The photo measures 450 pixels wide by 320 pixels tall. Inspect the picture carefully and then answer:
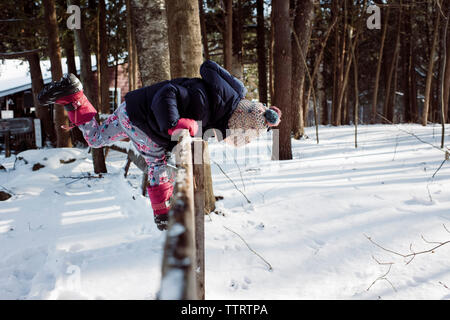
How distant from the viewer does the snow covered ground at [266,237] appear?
2143 millimetres

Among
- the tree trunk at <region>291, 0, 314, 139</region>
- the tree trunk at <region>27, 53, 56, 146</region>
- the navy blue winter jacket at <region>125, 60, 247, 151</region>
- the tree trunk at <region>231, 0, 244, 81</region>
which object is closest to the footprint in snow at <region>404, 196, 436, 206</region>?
the navy blue winter jacket at <region>125, 60, 247, 151</region>

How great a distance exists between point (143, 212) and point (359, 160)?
12.4ft

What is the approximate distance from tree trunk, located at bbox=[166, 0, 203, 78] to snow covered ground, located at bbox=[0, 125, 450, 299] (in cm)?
167

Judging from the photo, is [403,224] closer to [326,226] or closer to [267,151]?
[326,226]

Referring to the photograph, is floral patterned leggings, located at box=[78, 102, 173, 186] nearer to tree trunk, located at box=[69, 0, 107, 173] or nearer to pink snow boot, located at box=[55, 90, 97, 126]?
pink snow boot, located at box=[55, 90, 97, 126]

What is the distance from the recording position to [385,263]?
2297 millimetres

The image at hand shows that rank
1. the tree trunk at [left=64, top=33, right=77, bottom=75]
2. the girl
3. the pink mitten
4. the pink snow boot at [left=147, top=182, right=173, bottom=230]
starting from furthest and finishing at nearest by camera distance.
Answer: the tree trunk at [left=64, top=33, right=77, bottom=75] < the pink snow boot at [left=147, top=182, right=173, bottom=230] < the girl < the pink mitten

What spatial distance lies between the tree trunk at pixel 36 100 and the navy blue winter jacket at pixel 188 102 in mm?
10262

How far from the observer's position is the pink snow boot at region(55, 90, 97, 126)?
8.95 ft

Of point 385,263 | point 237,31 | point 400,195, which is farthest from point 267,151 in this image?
point 237,31


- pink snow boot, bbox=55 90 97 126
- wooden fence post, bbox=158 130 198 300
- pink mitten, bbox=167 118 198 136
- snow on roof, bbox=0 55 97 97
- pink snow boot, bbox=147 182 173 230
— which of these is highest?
snow on roof, bbox=0 55 97 97

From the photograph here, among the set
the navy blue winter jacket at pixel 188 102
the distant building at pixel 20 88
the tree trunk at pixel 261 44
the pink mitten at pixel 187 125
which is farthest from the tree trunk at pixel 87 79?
the distant building at pixel 20 88

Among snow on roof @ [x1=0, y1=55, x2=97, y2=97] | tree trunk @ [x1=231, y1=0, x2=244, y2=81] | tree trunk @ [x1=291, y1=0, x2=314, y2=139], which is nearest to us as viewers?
tree trunk @ [x1=291, y1=0, x2=314, y2=139]

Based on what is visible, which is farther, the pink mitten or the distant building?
the distant building
